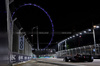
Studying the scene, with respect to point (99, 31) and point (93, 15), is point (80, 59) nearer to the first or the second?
point (93, 15)

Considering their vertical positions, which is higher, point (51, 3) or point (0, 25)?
point (51, 3)

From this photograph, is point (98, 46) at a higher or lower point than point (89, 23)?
lower

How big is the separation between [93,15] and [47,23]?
13409 mm

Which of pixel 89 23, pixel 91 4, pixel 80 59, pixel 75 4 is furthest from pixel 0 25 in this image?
pixel 89 23

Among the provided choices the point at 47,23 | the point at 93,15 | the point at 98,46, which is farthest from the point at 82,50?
the point at 47,23

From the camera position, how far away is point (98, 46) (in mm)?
22828

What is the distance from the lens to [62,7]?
21531 millimetres

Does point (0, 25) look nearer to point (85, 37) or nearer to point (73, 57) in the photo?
point (73, 57)

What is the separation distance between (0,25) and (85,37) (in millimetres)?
51639

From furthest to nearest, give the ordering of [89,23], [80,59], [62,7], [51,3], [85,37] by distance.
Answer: [85,37], [89,23], [62,7], [51,3], [80,59]

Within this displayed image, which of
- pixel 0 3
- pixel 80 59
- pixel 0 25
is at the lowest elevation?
pixel 80 59

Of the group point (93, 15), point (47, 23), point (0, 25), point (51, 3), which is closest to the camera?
point (0, 25)

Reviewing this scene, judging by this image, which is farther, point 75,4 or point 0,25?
point 75,4

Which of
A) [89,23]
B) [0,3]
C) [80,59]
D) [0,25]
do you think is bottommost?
[80,59]
